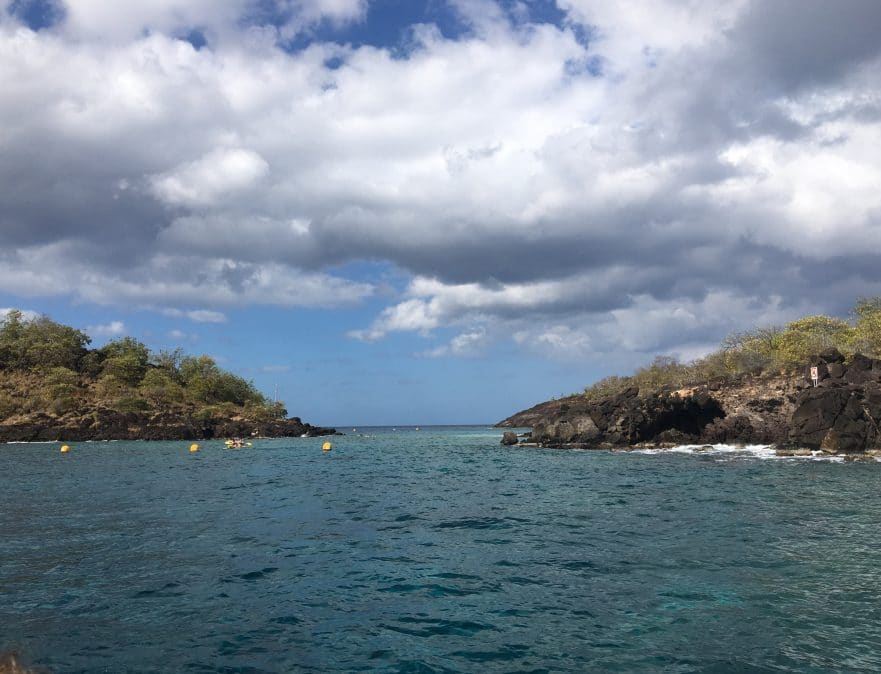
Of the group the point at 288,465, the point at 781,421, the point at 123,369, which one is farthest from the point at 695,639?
the point at 123,369

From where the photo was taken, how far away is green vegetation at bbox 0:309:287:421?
370 feet

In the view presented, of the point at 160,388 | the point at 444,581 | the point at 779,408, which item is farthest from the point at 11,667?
the point at 160,388

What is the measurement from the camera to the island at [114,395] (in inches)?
3922

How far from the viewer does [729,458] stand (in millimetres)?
53562

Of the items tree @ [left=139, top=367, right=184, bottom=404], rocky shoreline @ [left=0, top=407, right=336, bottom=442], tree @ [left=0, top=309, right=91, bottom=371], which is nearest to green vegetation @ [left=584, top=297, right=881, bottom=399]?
rocky shoreline @ [left=0, top=407, right=336, bottom=442]

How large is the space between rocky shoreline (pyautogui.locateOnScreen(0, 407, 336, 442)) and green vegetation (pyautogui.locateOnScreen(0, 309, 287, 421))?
Answer: 18.4ft

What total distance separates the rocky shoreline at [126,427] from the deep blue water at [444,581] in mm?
74710

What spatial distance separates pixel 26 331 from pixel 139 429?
58067mm

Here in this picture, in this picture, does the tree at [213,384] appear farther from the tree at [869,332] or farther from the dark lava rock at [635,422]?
the tree at [869,332]

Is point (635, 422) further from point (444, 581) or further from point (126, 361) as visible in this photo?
point (126, 361)

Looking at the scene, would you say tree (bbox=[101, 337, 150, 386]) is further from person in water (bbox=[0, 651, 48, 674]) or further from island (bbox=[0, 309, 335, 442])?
person in water (bbox=[0, 651, 48, 674])

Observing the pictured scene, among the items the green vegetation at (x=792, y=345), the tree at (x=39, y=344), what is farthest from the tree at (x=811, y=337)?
the tree at (x=39, y=344)

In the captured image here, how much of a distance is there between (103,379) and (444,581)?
5116 inches

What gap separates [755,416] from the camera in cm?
7269
